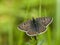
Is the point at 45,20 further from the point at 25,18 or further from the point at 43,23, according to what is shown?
the point at 25,18

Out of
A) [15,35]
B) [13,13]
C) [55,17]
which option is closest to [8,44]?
[15,35]

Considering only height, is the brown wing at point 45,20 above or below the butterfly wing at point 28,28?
above

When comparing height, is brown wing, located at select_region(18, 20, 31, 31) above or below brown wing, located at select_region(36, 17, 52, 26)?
below

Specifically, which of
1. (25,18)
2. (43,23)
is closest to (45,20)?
(43,23)

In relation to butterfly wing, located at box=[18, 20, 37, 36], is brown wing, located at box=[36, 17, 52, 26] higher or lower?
higher

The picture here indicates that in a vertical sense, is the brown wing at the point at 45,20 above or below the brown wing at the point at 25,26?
above
